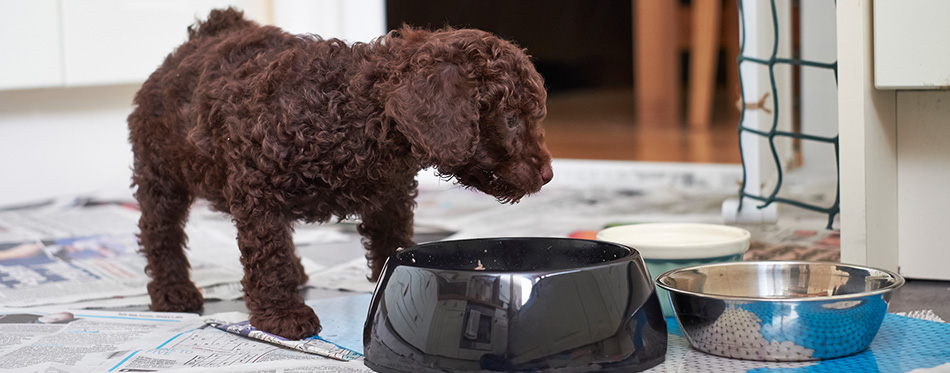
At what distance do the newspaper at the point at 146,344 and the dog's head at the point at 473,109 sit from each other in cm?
25

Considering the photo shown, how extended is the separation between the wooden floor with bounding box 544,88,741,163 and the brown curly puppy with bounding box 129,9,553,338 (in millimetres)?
1655

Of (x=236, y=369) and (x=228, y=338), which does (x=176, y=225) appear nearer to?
(x=228, y=338)

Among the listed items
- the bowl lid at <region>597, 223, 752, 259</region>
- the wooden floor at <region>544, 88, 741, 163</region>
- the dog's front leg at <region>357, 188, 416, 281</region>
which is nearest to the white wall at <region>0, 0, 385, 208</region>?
the wooden floor at <region>544, 88, 741, 163</region>

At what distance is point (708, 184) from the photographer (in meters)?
2.45

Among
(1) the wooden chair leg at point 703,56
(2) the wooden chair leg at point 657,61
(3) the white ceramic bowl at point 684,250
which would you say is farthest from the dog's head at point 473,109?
(2) the wooden chair leg at point 657,61

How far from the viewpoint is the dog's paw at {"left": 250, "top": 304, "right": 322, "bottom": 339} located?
1182 millimetres

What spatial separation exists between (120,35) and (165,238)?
4.49 feet

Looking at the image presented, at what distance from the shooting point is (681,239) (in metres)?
1.38

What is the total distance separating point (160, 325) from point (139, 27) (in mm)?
1519

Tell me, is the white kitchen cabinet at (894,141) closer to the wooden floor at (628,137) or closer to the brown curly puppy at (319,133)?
the brown curly puppy at (319,133)

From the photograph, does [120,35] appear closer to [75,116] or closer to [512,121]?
[75,116]

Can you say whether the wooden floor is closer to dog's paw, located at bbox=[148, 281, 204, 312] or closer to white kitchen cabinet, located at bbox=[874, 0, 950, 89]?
white kitchen cabinet, located at bbox=[874, 0, 950, 89]

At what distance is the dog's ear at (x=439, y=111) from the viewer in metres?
1.02

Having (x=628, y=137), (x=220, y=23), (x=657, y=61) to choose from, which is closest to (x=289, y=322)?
(x=220, y=23)
